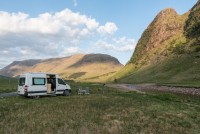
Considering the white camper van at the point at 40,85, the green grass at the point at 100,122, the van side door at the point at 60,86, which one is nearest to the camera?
the green grass at the point at 100,122

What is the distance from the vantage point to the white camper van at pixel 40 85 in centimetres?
4009

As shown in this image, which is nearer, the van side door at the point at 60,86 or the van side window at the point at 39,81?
the van side window at the point at 39,81

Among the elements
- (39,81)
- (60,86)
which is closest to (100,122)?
(39,81)

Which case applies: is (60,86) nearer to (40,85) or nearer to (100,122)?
(40,85)

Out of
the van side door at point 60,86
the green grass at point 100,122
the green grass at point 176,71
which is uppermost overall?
the green grass at point 176,71

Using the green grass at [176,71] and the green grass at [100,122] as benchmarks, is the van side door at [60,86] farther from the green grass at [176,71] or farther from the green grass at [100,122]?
the green grass at [176,71]

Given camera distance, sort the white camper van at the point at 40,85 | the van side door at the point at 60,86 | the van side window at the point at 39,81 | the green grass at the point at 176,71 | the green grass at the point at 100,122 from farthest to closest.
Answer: the green grass at the point at 176,71
the van side door at the point at 60,86
the van side window at the point at 39,81
the white camper van at the point at 40,85
the green grass at the point at 100,122

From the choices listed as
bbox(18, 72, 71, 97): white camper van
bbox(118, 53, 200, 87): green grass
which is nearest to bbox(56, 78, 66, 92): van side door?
bbox(18, 72, 71, 97): white camper van

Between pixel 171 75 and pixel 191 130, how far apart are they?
12858 centimetres

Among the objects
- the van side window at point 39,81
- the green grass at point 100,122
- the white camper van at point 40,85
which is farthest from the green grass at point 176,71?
the green grass at point 100,122

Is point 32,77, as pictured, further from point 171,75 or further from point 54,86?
point 171,75

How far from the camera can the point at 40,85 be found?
4159cm

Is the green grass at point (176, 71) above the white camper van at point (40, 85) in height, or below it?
above

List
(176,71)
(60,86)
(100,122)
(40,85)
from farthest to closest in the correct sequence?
(176,71) < (60,86) < (40,85) < (100,122)
